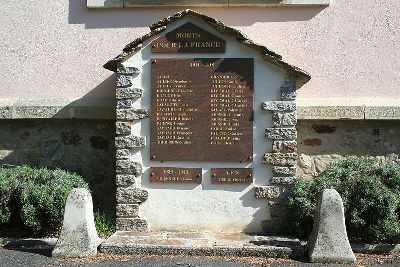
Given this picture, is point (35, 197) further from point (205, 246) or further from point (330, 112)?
point (330, 112)

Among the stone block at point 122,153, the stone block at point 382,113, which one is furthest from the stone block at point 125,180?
the stone block at point 382,113

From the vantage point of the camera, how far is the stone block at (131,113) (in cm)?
677

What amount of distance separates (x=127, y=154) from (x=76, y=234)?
135 centimetres

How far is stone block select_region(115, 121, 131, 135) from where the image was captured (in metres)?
6.76

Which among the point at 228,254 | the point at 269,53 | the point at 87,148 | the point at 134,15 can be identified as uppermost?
the point at 134,15

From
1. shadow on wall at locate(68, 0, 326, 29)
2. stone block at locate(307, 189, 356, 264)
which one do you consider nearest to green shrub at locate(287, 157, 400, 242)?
stone block at locate(307, 189, 356, 264)

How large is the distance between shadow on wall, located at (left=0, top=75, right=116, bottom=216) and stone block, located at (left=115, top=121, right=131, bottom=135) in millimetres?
588

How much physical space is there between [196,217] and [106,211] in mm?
1354

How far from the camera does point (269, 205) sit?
6656 millimetres

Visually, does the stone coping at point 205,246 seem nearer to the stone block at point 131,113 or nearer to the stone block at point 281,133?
the stone block at point 281,133

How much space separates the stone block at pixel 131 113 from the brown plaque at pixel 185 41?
2.58 ft

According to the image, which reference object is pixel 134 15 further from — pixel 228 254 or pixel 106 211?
pixel 228 254

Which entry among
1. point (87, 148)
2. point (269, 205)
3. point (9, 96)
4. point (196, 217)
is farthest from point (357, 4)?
point (9, 96)

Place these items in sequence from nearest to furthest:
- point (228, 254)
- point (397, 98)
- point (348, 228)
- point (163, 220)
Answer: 1. point (228, 254)
2. point (348, 228)
3. point (163, 220)
4. point (397, 98)
